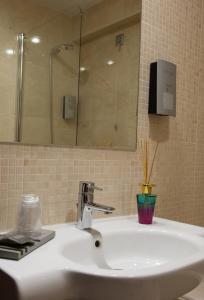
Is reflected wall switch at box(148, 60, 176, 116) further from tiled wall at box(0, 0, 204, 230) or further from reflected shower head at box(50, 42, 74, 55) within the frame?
reflected shower head at box(50, 42, 74, 55)

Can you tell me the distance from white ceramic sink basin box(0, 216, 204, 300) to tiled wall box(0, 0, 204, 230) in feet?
0.49

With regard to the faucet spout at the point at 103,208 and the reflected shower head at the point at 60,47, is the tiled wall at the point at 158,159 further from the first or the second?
A: the reflected shower head at the point at 60,47

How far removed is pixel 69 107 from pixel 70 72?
120 mm

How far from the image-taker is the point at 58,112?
3.29ft

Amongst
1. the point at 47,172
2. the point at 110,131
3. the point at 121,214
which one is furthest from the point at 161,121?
the point at 47,172

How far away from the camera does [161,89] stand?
4.10 feet

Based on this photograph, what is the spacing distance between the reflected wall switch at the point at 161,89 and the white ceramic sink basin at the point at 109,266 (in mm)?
490

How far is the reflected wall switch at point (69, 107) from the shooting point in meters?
1.03

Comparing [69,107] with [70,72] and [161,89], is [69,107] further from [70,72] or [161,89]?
[161,89]

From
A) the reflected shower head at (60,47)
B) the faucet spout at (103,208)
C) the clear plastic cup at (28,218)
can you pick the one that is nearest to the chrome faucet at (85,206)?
the faucet spout at (103,208)

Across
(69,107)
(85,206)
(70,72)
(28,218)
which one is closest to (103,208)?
(85,206)

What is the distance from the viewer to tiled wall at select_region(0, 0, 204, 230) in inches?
35.5

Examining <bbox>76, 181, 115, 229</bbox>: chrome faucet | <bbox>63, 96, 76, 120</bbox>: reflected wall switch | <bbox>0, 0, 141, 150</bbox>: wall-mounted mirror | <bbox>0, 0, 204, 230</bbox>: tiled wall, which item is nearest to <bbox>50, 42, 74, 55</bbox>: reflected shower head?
<bbox>0, 0, 141, 150</bbox>: wall-mounted mirror

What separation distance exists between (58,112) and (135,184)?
431mm
